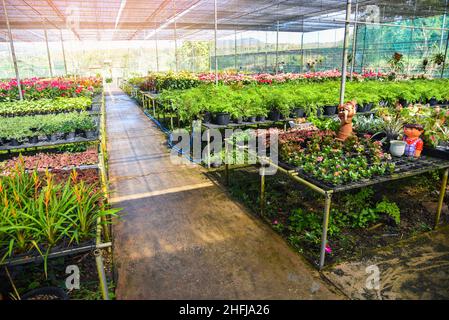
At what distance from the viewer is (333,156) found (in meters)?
3.59

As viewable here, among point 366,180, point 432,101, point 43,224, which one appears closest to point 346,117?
point 366,180

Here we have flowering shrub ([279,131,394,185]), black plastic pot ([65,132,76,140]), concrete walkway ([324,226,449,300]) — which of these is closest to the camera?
concrete walkway ([324,226,449,300])

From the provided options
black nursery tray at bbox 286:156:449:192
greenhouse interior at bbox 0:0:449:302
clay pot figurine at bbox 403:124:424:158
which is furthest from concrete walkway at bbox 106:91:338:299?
clay pot figurine at bbox 403:124:424:158

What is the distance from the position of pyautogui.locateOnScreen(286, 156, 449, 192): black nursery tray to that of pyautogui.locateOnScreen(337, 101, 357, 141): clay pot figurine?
713 mm

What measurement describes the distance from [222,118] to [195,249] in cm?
285

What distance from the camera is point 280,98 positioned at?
5.86m

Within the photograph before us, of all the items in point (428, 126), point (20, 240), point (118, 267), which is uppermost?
point (428, 126)

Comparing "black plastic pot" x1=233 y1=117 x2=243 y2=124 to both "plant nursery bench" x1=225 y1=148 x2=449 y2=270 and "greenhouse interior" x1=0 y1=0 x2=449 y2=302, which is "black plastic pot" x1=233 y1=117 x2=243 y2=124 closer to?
"greenhouse interior" x1=0 y1=0 x2=449 y2=302

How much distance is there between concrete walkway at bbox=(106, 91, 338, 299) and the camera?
2564mm

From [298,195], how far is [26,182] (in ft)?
10.6

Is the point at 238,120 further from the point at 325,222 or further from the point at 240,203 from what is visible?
the point at 325,222

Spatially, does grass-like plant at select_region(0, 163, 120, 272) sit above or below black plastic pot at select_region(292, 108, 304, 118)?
below
